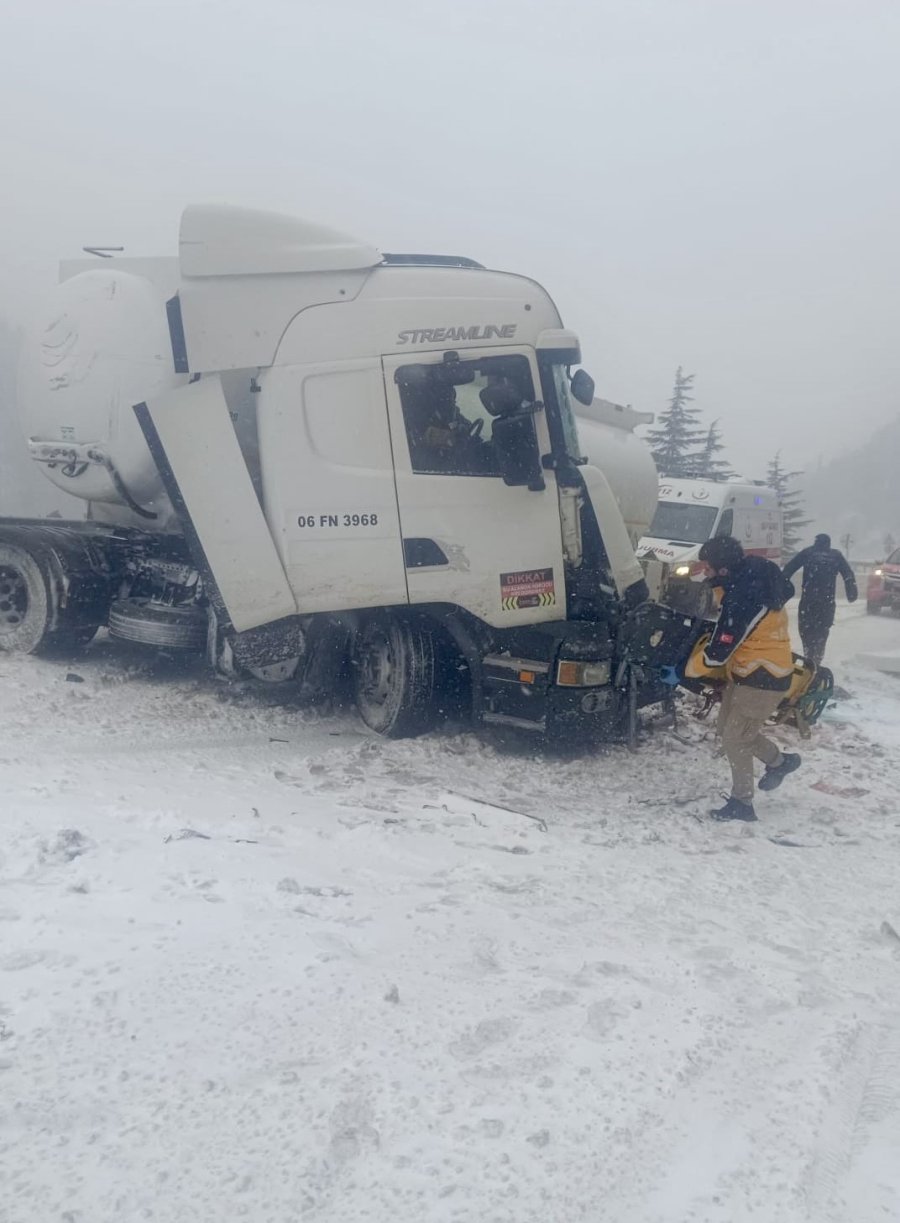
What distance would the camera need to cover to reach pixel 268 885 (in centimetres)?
421

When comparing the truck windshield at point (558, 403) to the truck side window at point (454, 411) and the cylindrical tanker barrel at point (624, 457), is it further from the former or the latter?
the cylindrical tanker barrel at point (624, 457)

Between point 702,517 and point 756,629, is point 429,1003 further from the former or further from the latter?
point 702,517

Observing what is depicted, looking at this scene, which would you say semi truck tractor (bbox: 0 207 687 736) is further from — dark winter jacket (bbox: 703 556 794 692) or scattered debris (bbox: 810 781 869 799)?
scattered debris (bbox: 810 781 869 799)

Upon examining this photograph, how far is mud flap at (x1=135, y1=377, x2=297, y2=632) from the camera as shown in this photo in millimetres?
6820

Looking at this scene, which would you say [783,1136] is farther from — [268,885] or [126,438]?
[126,438]

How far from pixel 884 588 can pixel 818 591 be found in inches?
400

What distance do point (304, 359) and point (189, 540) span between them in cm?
152

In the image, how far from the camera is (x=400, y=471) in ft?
22.1

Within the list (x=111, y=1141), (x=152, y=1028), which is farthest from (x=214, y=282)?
(x=111, y=1141)

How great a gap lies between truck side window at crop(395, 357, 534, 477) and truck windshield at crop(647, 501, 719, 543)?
31.0 ft

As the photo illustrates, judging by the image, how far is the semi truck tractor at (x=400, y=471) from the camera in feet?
22.1

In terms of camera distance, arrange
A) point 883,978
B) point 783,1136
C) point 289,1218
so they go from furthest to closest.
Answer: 1. point 883,978
2. point 783,1136
3. point 289,1218

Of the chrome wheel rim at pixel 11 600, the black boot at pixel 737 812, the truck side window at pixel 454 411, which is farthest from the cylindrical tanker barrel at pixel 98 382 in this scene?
the black boot at pixel 737 812

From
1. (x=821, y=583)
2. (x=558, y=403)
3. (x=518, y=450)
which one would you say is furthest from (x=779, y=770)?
(x=821, y=583)
